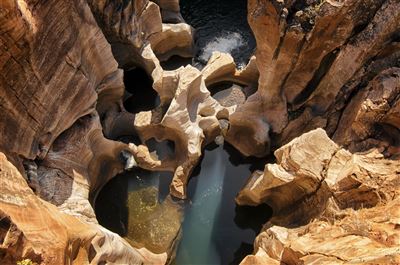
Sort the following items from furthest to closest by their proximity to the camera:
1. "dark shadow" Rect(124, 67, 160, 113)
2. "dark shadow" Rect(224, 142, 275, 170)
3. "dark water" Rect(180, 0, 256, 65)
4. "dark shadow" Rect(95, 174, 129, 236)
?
"dark water" Rect(180, 0, 256, 65)
"dark shadow" Rect(124, 67, 160, 113)
"dark shadow" Rect(224, 142, 275, 170)
"dark shadow" Rect(95, 174, 129, 236)

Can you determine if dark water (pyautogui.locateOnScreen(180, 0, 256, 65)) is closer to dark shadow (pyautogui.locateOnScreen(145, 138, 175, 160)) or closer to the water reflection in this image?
dark shadow (pyautogui.locateOnScreen(145, 138, 175, 160))

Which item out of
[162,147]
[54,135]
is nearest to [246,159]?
[162,147]

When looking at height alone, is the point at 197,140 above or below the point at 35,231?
below

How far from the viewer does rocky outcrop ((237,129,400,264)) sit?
8.53m

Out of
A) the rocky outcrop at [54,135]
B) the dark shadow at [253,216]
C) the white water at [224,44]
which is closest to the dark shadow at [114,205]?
the rocky outcrop at [54,135]

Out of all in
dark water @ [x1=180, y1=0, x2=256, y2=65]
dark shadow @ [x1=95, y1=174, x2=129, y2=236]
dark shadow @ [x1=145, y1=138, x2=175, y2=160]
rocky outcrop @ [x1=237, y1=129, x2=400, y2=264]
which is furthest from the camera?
dark water @ [x1=180, y1=0, x2=256, y2=65]

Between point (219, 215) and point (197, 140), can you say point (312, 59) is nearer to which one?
point (197, 140)

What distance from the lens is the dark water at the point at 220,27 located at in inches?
853

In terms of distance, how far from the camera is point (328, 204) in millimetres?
11258

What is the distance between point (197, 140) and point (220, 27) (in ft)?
30.2

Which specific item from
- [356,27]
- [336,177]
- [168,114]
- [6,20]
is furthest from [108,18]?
[336,177]

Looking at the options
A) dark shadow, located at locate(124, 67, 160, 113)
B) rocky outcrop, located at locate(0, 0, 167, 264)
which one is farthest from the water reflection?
dark shadow, located at locate(124, 67, 160, 113)

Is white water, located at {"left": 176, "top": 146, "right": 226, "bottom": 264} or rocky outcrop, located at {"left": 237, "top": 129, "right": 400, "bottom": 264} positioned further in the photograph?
white water, located at {"left": 176, "top": 146, "right": 226, "bottom": 264}

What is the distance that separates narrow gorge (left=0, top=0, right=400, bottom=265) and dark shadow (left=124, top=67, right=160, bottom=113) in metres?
0.08
